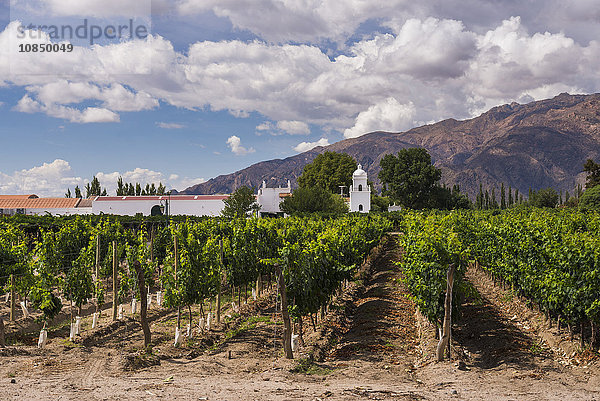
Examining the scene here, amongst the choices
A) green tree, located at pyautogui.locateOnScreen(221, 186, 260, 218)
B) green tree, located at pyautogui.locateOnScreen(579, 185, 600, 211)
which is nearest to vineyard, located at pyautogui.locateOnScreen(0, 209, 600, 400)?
green tree, located at pyautogui.locateOnScreen(221, 186, 260, 218)

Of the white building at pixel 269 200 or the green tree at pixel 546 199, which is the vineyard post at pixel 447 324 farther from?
the green tree at pixel 546 199

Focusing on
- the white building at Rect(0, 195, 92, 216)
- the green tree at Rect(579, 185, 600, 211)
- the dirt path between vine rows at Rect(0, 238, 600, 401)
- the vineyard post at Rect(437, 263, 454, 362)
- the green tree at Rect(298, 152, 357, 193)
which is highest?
the green tree at Rect(298, 152, 357, 193)

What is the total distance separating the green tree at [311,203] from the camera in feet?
207

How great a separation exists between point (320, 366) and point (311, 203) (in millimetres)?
52620

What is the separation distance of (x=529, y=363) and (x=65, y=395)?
9.35m

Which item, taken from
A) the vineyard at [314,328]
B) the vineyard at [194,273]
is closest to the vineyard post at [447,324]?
the vineyard at [314,328]

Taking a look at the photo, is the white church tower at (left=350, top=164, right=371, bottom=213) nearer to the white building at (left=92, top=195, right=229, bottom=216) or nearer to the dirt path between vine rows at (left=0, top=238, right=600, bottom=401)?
the white building at (left=92, top=195, right=229, bottom=216)

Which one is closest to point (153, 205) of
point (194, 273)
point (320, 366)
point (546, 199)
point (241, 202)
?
point (241, 202)

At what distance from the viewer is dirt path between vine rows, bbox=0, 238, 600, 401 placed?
28.3ft

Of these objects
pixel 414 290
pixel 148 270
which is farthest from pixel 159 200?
pixel 414 290

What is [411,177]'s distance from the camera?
79875 millimetres

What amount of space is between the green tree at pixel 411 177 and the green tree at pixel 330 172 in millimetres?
6452

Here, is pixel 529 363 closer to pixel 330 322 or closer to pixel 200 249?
pixel 330 322

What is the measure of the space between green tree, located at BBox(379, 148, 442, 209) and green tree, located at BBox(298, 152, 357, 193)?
6.45 meters
